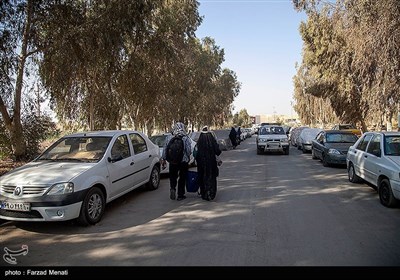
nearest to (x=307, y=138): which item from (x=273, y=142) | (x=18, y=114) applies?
(x=273, y=142)

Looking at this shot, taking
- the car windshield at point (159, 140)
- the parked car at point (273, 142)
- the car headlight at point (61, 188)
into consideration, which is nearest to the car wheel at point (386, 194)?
the car headlight at point (61, 188)

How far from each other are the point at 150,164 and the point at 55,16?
7.26 meters

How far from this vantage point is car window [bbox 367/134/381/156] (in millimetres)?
7790

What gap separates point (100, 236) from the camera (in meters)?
5.30

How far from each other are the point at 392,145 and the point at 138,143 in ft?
20.3

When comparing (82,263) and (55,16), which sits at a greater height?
(55,16)

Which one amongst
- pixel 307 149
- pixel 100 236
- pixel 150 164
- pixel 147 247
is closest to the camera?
pixel 147 247

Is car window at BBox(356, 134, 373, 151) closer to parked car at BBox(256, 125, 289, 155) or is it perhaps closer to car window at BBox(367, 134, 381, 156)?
car window at BBox(367, 134, 381, 156)

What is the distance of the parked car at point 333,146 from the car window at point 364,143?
3.35 metres

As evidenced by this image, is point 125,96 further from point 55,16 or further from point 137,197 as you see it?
point 137,197

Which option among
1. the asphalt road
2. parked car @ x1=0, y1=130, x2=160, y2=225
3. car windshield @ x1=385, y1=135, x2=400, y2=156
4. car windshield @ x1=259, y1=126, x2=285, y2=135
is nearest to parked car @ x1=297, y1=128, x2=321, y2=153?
car windshield @ x1=259, y1=126, x2=285, y2=135

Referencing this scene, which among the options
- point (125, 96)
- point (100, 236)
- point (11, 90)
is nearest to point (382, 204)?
point (100, 236)

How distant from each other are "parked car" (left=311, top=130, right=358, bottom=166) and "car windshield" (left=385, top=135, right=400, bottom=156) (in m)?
4.83

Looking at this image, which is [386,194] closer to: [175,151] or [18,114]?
[175,151]
